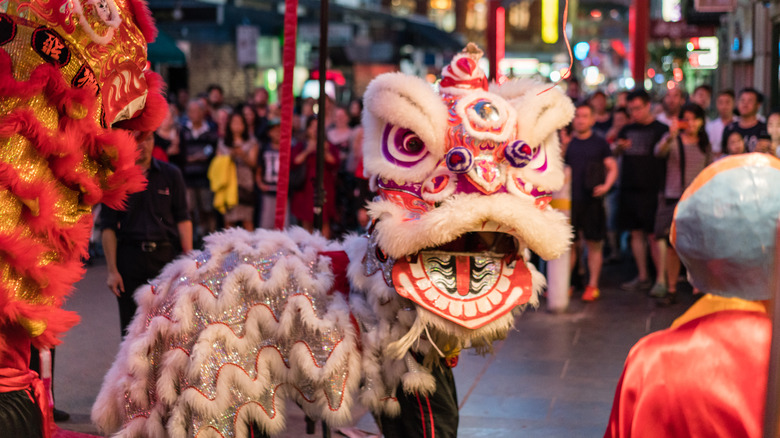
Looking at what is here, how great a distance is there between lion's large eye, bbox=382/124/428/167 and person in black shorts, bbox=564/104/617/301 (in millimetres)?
5423

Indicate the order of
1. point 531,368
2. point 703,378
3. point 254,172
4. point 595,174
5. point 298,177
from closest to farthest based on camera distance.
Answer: point 703,378, point 531,368, point 595,174, point 298,177, point 254,172

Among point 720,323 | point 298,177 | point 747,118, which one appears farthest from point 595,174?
point 720,323

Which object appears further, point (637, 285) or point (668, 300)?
point (637, 285)

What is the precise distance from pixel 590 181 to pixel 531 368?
280cm

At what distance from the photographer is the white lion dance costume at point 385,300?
3.08 metres

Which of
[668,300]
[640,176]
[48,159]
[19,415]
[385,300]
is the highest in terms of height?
[48,159]

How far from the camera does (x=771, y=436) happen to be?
146 cm

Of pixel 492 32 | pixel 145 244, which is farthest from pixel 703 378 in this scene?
pixel 492 32

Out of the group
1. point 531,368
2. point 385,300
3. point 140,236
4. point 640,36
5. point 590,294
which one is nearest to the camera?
point 385,300

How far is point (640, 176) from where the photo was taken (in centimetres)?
859

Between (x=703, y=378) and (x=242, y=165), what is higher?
(x=242, y=165)

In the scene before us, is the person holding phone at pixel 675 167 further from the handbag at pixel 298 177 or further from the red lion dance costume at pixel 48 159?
the red lion dance costume at pixel 48 159

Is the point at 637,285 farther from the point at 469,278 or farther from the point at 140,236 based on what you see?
the point at 469,278

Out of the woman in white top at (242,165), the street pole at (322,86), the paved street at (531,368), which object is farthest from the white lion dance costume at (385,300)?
the woman in white top at (242,165)
